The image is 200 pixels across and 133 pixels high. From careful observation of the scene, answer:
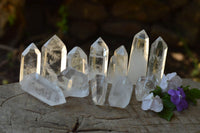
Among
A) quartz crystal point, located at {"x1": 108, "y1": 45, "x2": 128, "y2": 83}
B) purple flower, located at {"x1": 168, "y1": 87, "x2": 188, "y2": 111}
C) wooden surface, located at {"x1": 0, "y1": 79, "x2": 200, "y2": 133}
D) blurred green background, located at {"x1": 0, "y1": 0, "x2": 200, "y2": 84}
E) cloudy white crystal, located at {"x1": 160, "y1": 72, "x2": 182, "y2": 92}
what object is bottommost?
wooden surface, located at {"x1": 0, "y1": 79, "x2": 200, "y2": 133}

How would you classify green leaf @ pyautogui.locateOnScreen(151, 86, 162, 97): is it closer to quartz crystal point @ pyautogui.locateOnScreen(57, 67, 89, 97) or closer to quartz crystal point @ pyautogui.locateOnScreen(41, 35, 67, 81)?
quartz crystal point @ pyautogui.locateOnScreen(57, 67, 89, 97)

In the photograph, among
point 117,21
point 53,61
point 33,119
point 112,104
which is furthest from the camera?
point 117,21

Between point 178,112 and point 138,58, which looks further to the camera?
point 138,58

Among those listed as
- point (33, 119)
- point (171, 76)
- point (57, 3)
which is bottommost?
point (33, 119)

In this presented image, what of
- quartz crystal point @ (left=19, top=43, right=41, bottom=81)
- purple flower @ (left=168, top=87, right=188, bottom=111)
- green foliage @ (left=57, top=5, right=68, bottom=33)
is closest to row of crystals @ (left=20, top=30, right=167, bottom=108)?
quartz crystal point @ (left=19, top=43, right=41, bottom=81)

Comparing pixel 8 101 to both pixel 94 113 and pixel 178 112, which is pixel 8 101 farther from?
pixel 178 112

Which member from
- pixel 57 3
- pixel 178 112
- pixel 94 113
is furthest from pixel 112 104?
pixel 57 3

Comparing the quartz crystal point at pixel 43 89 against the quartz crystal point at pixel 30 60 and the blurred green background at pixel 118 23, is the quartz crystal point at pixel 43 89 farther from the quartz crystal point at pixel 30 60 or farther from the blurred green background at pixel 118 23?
the blurred green background at pixel 118 23
